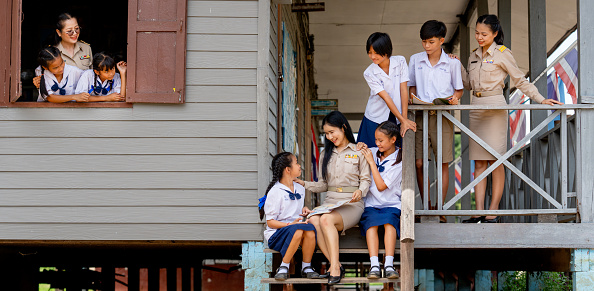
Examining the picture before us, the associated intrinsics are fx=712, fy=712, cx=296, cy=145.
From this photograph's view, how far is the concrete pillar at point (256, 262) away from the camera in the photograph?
5793mm

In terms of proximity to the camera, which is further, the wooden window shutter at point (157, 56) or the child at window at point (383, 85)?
the wooden window shutter at point (157, 56)

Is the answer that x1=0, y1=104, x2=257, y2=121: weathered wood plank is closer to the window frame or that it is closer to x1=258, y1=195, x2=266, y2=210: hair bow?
the window frame

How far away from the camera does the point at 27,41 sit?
870cm

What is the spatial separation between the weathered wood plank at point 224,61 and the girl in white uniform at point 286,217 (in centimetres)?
95

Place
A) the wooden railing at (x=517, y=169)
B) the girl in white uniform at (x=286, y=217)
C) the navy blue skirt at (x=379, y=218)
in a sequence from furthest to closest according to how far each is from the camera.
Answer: the wooden railing at (x=517, y=169) < the navy blue skirt at (x=379, y=218) < the girl in white uniform at (x=286, y=217)

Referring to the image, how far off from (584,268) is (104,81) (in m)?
4.20

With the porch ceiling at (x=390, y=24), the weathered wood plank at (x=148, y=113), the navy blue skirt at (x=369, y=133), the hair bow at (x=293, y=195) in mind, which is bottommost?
the hair bow at (x=293, y=195)

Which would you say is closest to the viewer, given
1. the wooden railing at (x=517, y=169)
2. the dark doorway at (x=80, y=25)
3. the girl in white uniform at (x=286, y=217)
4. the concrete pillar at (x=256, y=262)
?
the girl in white uniform at (x=286, y=217)

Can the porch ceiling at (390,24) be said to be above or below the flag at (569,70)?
above

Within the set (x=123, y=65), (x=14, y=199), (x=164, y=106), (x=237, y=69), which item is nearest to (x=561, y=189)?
(x=237, y=69)

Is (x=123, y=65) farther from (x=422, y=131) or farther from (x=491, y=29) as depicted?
(x=491, y=29)

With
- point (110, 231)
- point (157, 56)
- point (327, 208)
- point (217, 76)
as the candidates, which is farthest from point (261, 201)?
point (157, 56)

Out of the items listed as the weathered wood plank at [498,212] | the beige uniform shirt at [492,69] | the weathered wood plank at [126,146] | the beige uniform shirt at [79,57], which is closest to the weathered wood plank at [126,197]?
the weathered wood plank at [126,146]

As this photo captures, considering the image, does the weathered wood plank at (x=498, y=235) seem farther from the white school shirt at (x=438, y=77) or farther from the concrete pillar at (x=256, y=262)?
the concrete pillar at (x=256, y=262)
